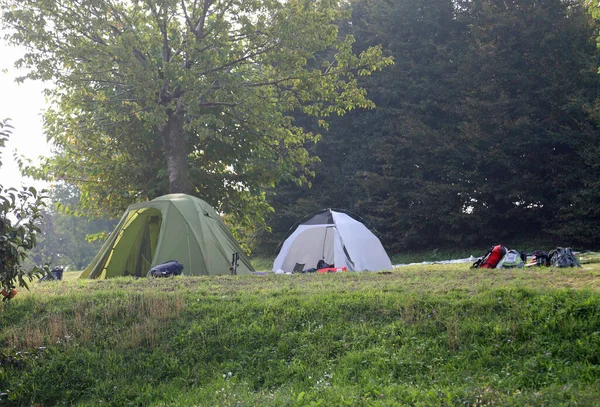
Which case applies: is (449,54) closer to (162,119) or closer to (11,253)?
(162,119)

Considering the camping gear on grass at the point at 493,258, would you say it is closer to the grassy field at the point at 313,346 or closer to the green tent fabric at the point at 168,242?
the grassy field at the point at 313,346

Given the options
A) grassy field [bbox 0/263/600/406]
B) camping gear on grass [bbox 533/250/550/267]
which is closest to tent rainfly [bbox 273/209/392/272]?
camping gear on grass [bbox 533/250/550/267]

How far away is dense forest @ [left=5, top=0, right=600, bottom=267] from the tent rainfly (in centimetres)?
303

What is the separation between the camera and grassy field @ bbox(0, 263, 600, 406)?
20.6 ft

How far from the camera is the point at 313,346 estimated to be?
7.46m

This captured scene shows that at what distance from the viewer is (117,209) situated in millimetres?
19781

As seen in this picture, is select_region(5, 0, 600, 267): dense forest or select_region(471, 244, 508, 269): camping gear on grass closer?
select_region(471, 244, 508, 269): camping gear on grass

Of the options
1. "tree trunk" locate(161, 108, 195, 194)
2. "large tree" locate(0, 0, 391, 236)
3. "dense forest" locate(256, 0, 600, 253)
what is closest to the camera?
"large tree" locate(0, 0, 391, 236)

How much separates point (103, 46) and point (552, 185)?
57.4 feet

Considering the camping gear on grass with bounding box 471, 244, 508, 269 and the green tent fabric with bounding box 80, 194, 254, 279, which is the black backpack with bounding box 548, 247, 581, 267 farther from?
the green tent fabric with bounding box 80, 194, 254, 279

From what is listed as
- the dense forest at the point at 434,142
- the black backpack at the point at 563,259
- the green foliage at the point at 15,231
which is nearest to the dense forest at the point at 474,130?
the dense forest at the point at 434,142

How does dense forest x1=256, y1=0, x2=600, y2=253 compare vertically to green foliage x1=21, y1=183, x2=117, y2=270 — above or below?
above

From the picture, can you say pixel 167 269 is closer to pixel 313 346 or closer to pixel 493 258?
pixel 313 346

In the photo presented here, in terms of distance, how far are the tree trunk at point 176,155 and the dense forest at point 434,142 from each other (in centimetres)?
103
